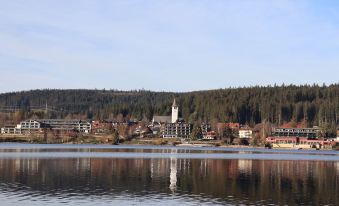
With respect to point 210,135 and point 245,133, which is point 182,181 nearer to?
point 210,135

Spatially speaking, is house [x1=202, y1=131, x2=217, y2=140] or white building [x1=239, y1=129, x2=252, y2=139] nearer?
house [x1=202, y1=131, x2=217, y2=140]

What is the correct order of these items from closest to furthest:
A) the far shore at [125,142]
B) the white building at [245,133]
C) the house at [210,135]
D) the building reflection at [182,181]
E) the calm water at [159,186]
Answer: the calm water at [159,186], the building reflection at [182,181], the far shore at [125,142], the house at [210,135], the white building at [245,133]

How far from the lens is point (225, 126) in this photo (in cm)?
19550

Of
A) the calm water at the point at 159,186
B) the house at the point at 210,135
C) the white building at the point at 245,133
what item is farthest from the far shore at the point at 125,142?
the calm water at the point at 159,186

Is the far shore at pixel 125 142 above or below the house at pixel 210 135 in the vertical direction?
below

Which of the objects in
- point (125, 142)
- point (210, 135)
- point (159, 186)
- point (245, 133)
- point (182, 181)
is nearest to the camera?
point (159, 186)

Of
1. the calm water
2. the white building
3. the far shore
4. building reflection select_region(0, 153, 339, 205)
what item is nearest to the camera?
the calm water

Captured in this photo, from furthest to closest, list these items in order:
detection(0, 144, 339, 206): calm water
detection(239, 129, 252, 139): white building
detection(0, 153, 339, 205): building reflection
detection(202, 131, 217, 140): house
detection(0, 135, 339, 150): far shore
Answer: detection(239, 129, 252, 139): white building < detection(202, 131, 217, 140): house < detection(0, 135, 339, 150): far shore < detection(0, 153, 339, 205): building reflection < detection(0, 144, 339, 206): calm water

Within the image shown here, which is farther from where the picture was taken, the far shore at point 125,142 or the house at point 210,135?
the house at point 210,135

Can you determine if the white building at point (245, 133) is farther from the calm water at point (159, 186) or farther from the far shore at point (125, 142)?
the calm water at point (159, 186)

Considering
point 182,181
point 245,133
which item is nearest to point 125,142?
point 245,133

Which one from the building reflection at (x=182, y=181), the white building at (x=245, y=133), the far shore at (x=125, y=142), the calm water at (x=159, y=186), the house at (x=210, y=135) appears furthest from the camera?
the white building at (x=245, y=133)

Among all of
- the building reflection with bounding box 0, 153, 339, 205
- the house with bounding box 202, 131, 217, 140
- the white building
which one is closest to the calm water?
the building reflection with bounding box 0, 153, 339, 205

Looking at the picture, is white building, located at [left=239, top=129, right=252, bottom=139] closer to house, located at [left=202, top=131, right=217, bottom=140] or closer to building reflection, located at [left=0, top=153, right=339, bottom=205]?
house, located at [left=202, top=131, right=217, bottom=140]
